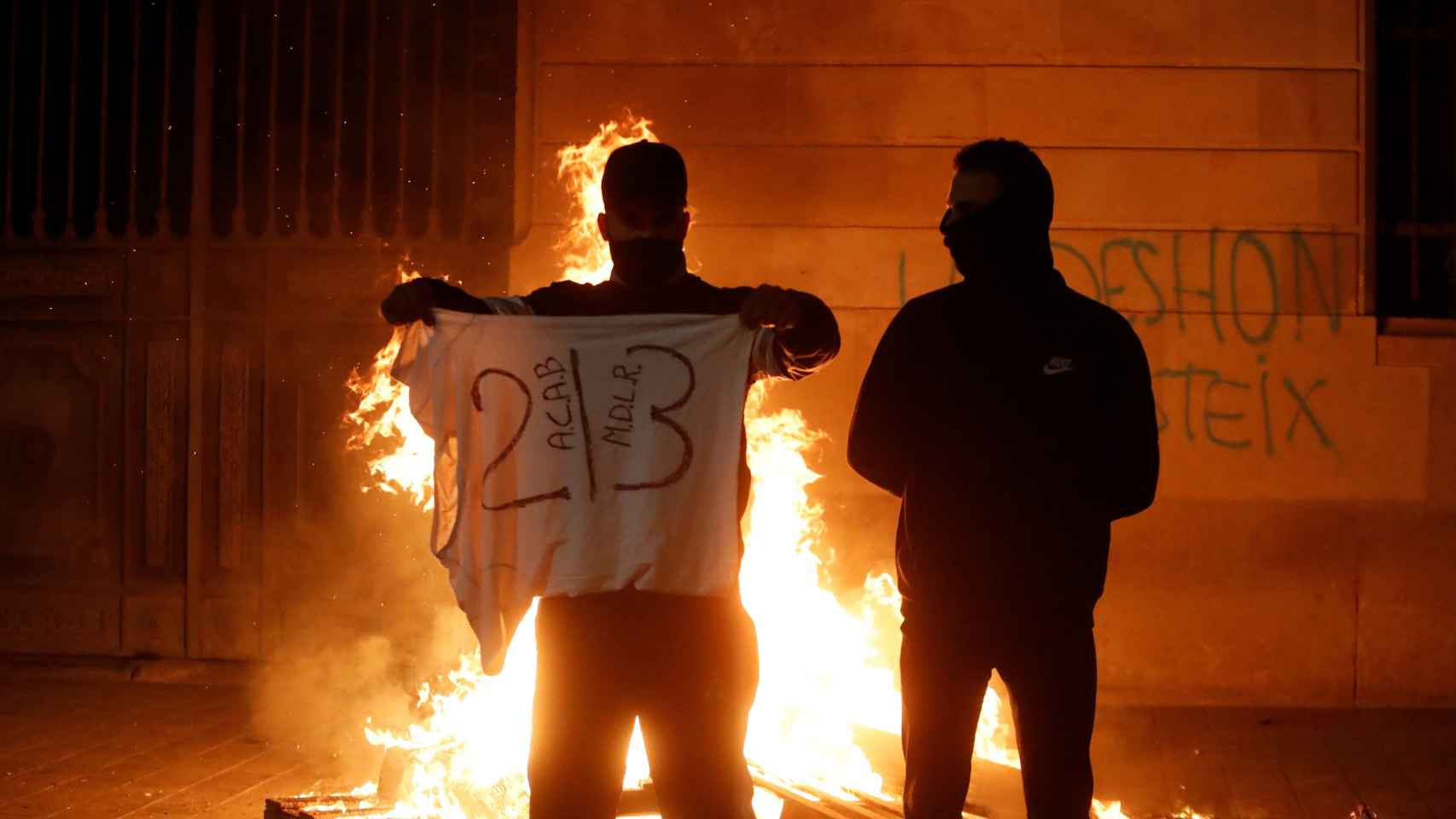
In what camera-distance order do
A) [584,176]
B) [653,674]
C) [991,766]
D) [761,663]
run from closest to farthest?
[653,674]
[991,766]
[761,663]
[584,176]

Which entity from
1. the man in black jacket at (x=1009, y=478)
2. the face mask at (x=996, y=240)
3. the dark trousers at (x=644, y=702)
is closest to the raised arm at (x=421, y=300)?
the dark trousers at (x=644, y=702)

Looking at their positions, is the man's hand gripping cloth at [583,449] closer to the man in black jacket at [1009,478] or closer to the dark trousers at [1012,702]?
the man in black jacket at [1009,478]

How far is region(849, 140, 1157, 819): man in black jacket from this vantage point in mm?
3041

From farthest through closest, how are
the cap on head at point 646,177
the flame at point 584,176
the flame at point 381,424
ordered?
the flame at point 381,424 → the flame at point 584,176 → the cap on head at point 646,177

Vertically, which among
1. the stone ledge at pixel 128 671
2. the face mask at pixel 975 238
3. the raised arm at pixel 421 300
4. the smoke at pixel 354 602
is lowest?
the stone ledge at pixel 128 671

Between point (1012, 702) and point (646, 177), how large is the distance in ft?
4.60

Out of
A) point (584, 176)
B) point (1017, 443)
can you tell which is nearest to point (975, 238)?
point (1017, 443)

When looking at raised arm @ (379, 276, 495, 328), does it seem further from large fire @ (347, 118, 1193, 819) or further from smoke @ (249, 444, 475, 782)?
smoke @ (249, 444, 475, 782)

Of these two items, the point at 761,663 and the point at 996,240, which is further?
the point at 761,663

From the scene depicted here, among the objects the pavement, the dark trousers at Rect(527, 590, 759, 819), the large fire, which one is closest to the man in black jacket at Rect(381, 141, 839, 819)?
the dark trousers at Rect(527, 590, 759, 819)

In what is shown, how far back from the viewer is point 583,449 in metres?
3.09

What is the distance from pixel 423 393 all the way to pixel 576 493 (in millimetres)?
494

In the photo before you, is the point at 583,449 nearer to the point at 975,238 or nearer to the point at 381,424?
the point at 975,238

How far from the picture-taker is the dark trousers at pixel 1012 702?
3.03 m
